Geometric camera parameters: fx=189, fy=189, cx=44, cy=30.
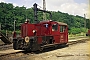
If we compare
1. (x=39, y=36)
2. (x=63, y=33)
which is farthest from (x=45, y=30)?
(x=63, y=33)

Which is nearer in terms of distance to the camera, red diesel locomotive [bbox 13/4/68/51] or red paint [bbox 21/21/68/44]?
red diesel locomotive [bbox 13/4/68/51]

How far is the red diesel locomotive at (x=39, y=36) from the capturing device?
1262 cm

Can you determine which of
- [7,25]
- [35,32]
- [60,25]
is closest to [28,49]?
[35,32]

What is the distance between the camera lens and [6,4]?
218ft

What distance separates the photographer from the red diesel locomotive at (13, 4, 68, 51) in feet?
41.4

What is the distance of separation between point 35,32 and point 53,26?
8.99 ft

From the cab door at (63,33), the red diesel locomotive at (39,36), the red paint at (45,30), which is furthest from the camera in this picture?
the cab door at (63,33)

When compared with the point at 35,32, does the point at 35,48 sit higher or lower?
lower

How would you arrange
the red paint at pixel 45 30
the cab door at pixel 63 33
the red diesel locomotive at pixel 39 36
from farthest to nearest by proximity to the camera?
the cab door at pixel 63 33 → the red paint at pixel 45 30 → the red diesel locomotive at pixel 39 36

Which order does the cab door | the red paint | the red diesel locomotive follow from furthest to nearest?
the cab door
the red paint
the red diesel locomotive

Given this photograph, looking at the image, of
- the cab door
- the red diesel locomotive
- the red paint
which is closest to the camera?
the red diesel locomotive

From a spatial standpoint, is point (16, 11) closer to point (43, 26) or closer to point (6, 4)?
point (6, 4)

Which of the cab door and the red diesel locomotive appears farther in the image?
the cab door

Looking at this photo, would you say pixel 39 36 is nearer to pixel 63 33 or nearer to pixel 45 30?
pixel 45 30
